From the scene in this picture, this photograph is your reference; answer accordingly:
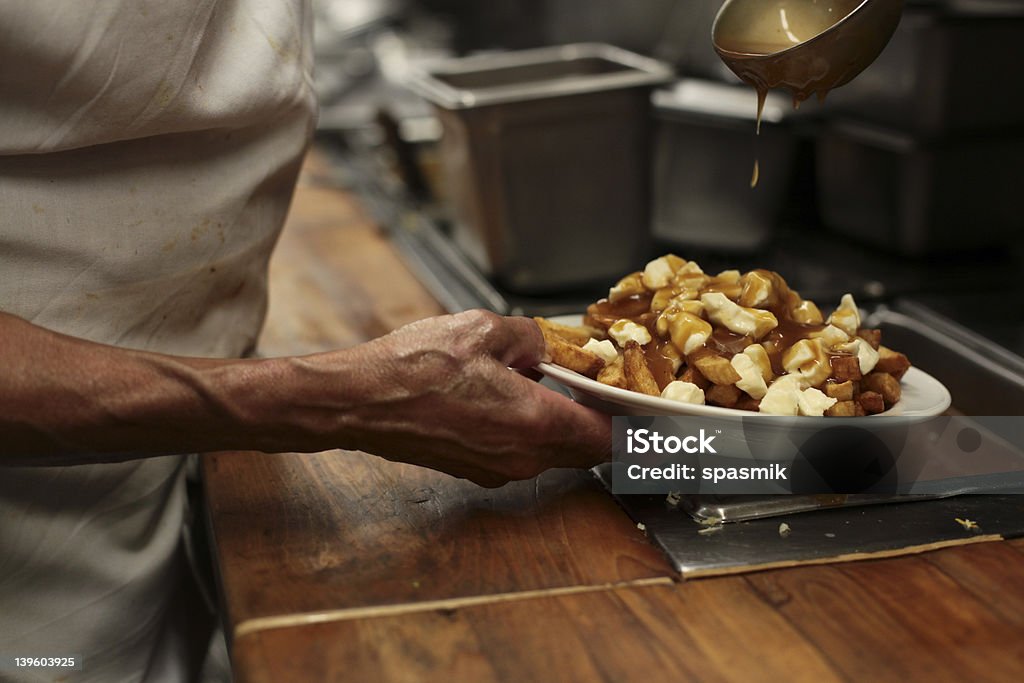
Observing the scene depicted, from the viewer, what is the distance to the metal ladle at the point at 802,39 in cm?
113

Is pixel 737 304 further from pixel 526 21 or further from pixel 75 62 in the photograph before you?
pixel 526 21

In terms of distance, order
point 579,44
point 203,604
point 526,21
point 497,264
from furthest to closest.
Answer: point 526,21 < point 579,44 < point 497,264 < point 203,604

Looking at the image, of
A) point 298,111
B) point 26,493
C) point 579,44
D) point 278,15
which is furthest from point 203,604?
point 579,44

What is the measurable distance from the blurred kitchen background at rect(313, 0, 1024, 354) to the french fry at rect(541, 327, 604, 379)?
2.19 feet

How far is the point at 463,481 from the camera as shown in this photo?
1181 millimetres

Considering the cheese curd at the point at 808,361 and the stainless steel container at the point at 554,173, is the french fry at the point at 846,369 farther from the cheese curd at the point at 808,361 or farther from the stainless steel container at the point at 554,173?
the stainless steel container at the point at 554,173

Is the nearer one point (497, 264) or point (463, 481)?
point (463, 481)

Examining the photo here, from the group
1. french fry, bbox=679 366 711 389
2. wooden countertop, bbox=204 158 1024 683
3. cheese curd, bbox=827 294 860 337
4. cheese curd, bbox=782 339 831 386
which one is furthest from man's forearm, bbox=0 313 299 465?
cheese curd, bbox=827 294 860 337

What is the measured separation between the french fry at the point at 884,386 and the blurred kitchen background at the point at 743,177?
0.58 meters

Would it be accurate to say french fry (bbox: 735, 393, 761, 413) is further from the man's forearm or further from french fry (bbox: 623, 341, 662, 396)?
the man's forearm

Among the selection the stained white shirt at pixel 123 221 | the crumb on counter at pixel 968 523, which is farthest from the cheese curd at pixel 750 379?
the stained white shirt at pixel 123 221

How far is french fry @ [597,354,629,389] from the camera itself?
1.10m

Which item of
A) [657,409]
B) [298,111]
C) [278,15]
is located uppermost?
[278,15]

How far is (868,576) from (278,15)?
938 mm
